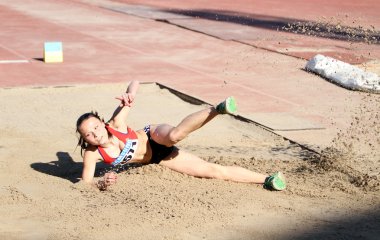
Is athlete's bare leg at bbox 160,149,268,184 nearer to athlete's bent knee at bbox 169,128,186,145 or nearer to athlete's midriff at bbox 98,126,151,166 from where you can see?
athlete's midriff at bbox 98,126,151,166

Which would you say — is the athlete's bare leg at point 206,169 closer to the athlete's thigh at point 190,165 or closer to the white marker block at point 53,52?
the athlete's thigh at point 190,165

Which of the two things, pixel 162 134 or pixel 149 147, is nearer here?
pixel 162 134

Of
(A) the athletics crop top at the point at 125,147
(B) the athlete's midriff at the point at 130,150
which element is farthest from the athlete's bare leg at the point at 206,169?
(A) the athletics crop top at the point at 125,147

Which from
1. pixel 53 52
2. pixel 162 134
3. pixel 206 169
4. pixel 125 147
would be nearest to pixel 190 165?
pixel 206 169

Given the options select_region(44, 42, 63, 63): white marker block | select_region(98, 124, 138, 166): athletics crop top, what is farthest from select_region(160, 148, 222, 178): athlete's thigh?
select_region(44, 42, 63, 63): white marker block

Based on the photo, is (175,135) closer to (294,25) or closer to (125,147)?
(125,147)

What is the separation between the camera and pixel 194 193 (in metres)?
7.07

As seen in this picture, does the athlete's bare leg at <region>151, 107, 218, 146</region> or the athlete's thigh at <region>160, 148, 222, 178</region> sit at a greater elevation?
the athlete's bare leg at <region>151, 107, 218, 146</region>

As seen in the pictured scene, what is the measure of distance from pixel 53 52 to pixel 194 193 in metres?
6.96

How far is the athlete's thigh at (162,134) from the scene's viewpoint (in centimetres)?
736

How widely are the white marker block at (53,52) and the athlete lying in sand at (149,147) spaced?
588 cm

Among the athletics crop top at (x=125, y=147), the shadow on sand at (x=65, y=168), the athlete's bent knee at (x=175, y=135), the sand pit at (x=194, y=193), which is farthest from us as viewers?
the shadow on sand at (x=65, y=168)

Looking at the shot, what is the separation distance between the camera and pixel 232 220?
6430mm

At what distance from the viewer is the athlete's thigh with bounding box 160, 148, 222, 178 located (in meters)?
7.46
